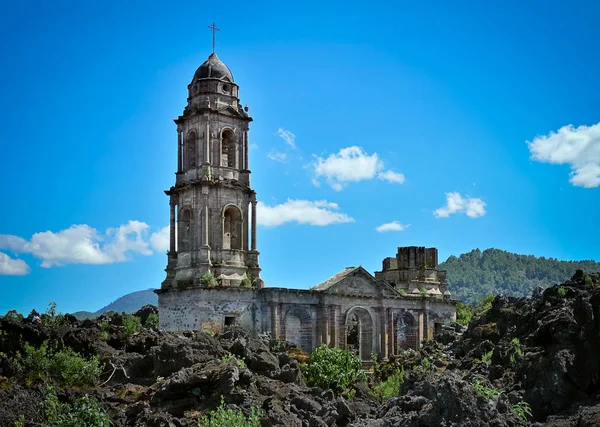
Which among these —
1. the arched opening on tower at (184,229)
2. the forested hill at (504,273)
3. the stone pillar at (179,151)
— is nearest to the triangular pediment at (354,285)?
the arched opening on tower at (184,229)

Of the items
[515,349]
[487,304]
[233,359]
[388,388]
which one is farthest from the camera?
[487,304]

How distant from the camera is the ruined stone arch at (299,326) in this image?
42219 mm

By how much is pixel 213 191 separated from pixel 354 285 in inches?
368

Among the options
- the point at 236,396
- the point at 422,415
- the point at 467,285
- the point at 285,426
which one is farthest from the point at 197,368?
the point at 467,285

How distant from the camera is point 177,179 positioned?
44281 millimetres

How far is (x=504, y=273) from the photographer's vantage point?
18562cm

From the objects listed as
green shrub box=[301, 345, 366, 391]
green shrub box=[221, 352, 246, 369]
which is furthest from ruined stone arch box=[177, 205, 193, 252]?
green shrub box=[221, 352, 246, 369]

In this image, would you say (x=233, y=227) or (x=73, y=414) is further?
(x=233, y=227)

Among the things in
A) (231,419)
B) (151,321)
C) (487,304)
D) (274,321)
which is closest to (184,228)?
(151,321)

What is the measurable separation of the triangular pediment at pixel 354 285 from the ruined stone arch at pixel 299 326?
1561 millimetres

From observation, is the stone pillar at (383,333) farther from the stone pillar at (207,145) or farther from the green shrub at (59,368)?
the green shrub at (59,368)

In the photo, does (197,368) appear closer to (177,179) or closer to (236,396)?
(236,396)

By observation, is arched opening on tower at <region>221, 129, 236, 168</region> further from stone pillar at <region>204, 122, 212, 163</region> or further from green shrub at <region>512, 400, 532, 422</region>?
green shrub at <region>512, 400, 532, 422</region>

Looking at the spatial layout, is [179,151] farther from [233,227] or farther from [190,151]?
[233,227]
